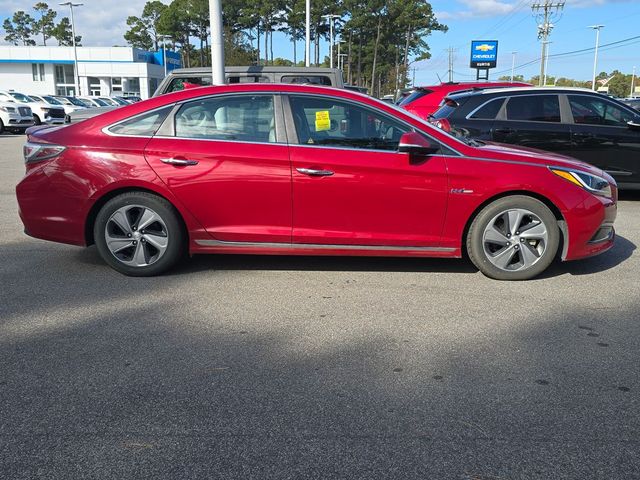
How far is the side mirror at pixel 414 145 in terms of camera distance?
15.6 ft

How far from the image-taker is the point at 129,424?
113 inches

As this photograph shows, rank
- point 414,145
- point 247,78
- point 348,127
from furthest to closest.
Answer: point 247,78 → point 348,127 → point 414,145

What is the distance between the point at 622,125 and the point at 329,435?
7612mm

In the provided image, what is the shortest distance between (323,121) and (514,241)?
1.95 m

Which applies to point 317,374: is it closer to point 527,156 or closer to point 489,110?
point 527,156

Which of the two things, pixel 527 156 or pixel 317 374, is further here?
pixel 527 156

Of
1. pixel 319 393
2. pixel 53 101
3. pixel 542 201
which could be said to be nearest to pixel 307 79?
pixel 542 201

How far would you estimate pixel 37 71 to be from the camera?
7125 cm

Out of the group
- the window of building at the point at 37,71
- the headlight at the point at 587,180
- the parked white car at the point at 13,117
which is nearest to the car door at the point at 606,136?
the headlight at the point at 587,180

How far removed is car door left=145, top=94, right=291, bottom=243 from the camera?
488 cm

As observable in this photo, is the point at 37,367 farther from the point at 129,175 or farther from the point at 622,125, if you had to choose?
the point at 622,125

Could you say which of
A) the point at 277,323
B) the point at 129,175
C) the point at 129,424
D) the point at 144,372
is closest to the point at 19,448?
the point at 129,424

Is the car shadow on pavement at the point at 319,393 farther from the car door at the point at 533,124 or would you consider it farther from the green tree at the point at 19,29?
the green tree at the point at 19,29

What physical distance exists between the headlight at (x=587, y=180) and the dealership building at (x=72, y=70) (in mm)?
70941
